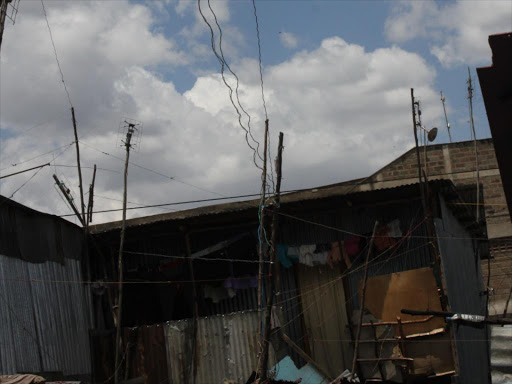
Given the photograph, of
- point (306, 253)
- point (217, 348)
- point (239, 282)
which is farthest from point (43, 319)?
point (306, 253)

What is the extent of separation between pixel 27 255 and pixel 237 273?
15.8ft

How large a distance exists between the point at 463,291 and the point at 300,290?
408 cm

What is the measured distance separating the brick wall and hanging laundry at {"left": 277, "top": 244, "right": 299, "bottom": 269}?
10.1 m

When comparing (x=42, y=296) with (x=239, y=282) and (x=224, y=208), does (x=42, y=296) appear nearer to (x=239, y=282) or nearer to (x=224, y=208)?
Answer: (x=239, y=282)

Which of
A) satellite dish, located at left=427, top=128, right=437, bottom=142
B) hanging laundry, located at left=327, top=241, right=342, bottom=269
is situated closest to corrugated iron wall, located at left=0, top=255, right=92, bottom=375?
hanging laundry, located at left=327, top=241, right=342, bottom=269

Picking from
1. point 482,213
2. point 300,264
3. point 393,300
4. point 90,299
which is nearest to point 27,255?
point 90,299

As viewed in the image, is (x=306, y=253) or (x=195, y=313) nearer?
(x=306, y=253)

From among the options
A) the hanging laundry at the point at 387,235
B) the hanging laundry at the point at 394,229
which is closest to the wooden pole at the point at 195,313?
the hanging laundry at the point at 387,235

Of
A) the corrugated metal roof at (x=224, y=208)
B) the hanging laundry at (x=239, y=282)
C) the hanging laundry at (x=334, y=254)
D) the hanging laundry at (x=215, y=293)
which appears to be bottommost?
the hanging laundry at (x=215, y=293)

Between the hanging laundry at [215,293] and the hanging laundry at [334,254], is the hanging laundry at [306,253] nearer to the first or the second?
the hanging laundry at [334,254]

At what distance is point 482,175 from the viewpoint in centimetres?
2425

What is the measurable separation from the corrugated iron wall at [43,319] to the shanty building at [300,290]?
867 mm

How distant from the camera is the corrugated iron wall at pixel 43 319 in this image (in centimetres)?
1070

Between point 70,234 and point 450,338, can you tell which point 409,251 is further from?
point 70,234
